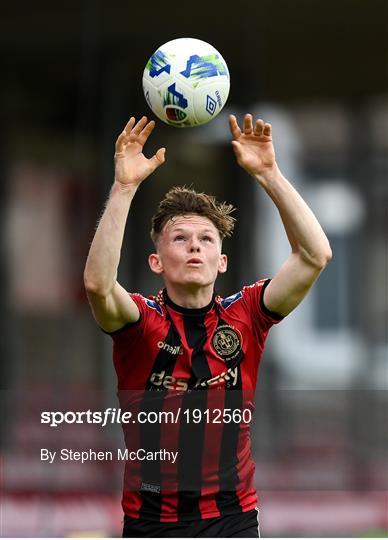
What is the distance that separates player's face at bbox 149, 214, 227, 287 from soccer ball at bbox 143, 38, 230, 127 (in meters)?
0.43

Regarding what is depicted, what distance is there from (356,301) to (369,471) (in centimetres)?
251

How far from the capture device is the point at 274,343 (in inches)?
511

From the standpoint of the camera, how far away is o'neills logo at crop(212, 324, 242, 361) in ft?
14.3

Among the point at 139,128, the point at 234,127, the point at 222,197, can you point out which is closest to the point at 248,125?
the point at 234,127

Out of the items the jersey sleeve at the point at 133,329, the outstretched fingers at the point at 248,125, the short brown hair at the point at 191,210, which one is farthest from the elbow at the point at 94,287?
the outstretched fingers at the point at 248,125

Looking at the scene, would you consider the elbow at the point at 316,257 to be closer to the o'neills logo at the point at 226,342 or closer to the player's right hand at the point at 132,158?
the o'neills logo at the point at 226,342

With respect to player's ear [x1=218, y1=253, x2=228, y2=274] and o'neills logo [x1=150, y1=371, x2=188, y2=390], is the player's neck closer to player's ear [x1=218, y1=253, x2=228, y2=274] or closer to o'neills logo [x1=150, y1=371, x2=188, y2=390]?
player's ear [x1=218, y1=253, x2=228, y2=274]

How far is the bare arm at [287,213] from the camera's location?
14.1ft

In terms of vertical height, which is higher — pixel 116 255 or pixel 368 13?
pixel 368 13

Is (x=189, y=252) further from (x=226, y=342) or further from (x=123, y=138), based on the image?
(x=123, y=138)

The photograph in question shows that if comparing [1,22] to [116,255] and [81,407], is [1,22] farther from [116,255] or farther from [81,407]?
[116,255]

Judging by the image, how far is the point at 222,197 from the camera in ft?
44.7

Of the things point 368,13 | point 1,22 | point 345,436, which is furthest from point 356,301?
point 1,22

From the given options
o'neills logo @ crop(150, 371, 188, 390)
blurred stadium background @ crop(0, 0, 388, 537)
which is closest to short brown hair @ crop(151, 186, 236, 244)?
o'neills logo @ crop(150, 371, 188, 390)
